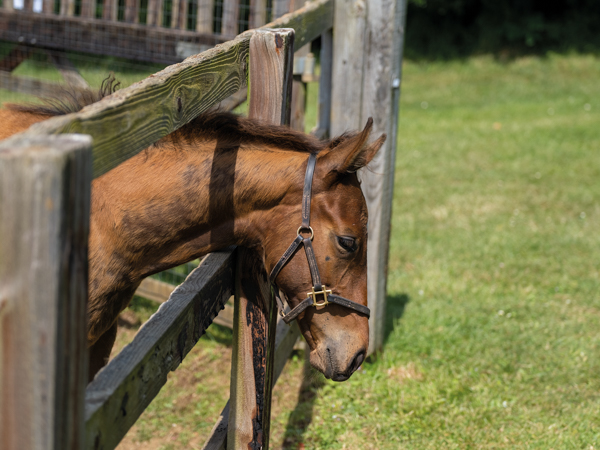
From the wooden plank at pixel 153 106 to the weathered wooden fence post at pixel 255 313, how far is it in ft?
0.33

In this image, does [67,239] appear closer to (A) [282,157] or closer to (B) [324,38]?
(A) [282,157]

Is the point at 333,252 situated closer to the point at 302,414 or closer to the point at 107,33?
the point at 302,414

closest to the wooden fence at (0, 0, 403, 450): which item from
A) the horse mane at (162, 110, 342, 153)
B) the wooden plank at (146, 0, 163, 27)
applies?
the horse mane at (162, 110, 342, 153)

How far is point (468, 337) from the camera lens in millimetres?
4254

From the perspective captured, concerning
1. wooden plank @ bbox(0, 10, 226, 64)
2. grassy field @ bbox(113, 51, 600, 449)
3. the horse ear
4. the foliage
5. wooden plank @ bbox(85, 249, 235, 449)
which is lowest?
grassy field @ bbox(113, 51, 600, 449)

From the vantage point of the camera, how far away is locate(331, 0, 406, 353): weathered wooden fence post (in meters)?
3.39

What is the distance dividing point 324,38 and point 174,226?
2043 millimetres

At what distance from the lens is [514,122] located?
1095cm

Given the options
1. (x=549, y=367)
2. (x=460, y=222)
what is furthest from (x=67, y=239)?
(x=460, y=222)

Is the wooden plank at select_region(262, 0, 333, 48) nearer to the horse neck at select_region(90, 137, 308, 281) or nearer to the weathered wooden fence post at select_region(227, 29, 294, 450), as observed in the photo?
the weathered wooden fence post at select_region(227, 29, 294, 450)

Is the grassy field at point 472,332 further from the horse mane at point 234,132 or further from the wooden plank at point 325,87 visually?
the wooden plank at point 325,87

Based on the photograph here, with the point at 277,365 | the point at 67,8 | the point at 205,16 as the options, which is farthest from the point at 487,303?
the point at 67,8

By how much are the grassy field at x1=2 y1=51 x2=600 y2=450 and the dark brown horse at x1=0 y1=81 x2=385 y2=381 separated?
→ 1069 mm

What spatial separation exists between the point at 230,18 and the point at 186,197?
129 inches
